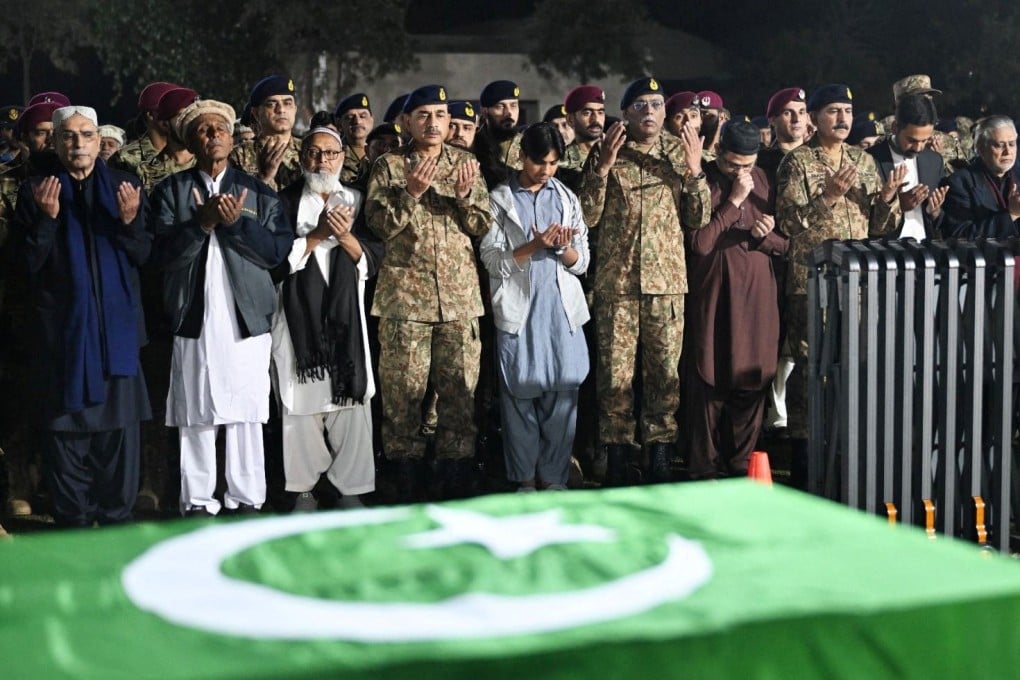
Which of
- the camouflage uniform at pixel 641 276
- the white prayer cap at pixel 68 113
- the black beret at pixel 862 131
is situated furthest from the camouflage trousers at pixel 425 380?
the black beret at pixel 862 131

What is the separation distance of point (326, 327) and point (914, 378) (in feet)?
7.60

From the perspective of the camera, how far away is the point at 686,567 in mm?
1860

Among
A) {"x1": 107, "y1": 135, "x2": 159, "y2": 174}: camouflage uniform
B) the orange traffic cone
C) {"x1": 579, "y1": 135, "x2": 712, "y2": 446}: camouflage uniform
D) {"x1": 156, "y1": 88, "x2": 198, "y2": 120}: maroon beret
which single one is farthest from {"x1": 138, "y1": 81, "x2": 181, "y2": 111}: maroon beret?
the orange traffic cone

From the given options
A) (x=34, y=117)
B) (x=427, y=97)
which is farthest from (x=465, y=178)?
(x=34, y=117)

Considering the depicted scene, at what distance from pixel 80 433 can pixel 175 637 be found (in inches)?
154

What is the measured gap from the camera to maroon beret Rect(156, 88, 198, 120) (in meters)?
6.06

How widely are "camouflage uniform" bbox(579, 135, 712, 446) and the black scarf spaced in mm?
1202

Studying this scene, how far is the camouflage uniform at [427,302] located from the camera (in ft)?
19.0

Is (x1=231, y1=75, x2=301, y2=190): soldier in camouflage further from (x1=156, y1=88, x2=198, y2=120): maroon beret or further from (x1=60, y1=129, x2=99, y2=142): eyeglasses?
(x1=60, y1=129, x2=99, y2=142): eyeglasses

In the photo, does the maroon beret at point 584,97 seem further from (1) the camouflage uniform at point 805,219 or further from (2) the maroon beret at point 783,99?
(2) the maroon beret at point 783,99

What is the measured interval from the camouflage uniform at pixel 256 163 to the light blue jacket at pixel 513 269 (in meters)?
0.92

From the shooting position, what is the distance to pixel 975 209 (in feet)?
21.6

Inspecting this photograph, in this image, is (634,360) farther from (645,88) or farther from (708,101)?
(708,101)

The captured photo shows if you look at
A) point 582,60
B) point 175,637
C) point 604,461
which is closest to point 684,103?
point 604,461
